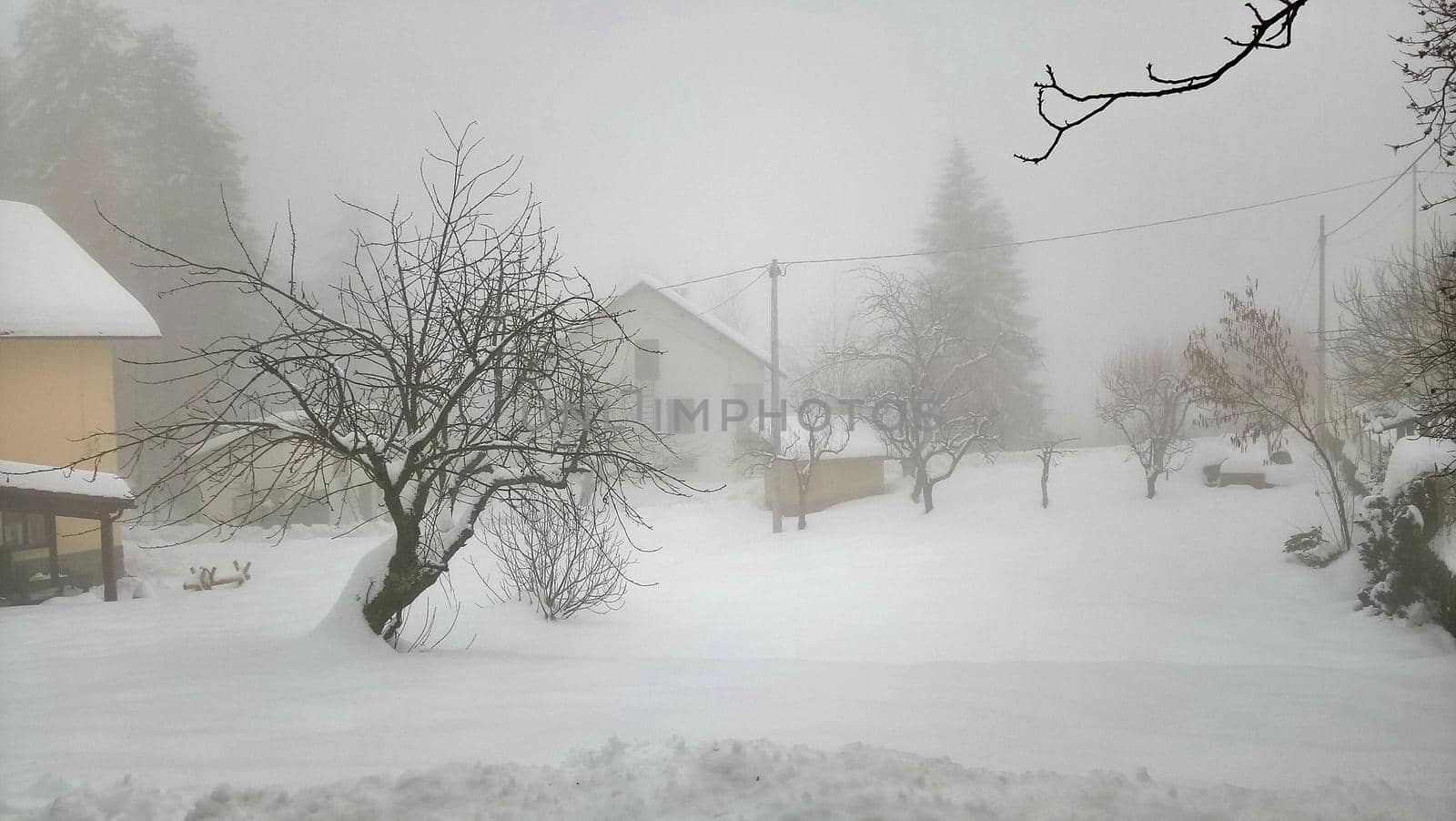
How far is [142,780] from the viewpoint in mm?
2791

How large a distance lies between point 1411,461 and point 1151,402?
5041 mm

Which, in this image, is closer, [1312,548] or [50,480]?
[50,480]

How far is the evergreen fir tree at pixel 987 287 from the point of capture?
15.6m

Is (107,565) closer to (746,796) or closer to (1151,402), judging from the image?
(746,796)

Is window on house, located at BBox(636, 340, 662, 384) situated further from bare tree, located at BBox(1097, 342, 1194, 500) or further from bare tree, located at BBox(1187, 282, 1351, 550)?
bare tree, located at BBox(1187, 282, 1351, 550)

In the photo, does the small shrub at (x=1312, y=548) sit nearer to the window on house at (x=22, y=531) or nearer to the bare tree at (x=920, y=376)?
the bare tree at (x=920, y=376)

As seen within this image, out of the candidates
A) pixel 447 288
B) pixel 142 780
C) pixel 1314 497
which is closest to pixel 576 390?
pixel 447 288

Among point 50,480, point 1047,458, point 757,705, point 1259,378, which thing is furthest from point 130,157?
point 1047,458

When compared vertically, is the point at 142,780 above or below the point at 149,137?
below

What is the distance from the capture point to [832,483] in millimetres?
14258

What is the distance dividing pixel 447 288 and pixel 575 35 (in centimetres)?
307

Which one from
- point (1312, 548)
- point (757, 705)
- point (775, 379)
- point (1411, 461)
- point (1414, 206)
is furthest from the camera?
point (775, 379)

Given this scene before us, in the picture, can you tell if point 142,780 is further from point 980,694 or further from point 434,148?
point 434,148

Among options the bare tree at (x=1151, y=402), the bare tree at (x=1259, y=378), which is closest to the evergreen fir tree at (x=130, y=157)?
the bare tree at (x=1259, y=378)
